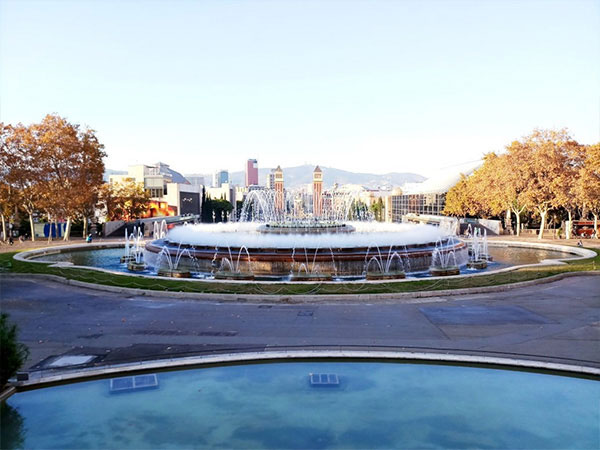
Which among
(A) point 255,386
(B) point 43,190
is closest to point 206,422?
(A) point 255,386

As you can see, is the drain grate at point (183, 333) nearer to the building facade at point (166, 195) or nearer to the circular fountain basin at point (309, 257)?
the circular fountain basin at point (309, 257)

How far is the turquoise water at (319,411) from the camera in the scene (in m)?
7.16

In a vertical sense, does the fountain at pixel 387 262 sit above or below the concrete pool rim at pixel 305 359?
above

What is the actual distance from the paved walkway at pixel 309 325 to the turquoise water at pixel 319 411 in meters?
1.41

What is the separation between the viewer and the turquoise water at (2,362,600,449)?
7.16 meters

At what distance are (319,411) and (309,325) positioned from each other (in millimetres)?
5203

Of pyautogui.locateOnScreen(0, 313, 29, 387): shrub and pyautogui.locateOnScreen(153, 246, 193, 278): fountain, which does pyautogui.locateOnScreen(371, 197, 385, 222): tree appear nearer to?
pyautogui.locateOnScreen(153, 246, 193, 278): fountain

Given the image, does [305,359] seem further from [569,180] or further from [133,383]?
[569,180]

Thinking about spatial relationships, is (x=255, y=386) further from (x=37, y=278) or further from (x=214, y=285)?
(x=37, y=278)

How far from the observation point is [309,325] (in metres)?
13.2

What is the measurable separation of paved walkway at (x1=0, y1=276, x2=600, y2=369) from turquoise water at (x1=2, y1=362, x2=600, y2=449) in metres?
1.41

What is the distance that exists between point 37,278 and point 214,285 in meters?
8.51

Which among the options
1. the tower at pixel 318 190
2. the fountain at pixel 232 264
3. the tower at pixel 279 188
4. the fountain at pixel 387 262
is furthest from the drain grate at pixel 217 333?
the tower at pixel 318 190

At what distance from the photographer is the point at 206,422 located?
25.2 ft
